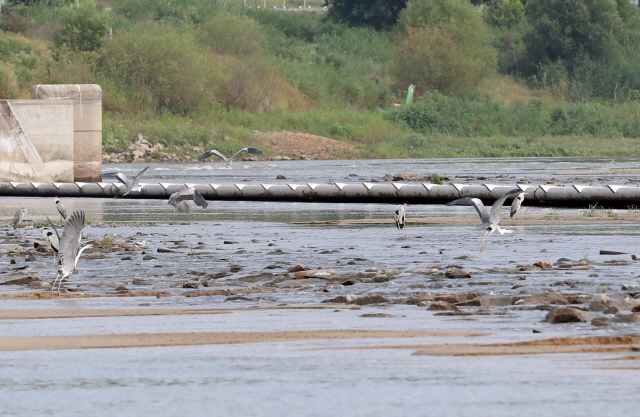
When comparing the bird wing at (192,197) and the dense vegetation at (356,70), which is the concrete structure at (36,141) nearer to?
the bird wing at (192,197)

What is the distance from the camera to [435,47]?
222ft

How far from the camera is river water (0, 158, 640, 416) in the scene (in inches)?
191

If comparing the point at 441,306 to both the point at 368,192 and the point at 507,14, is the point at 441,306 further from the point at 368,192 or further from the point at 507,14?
the point at 507,14

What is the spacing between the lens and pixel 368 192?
1920 centimetres

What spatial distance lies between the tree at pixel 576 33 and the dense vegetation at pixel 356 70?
0.09 m

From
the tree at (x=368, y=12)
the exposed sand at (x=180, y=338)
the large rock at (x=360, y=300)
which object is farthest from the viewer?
the tree at (x=368, y=12)

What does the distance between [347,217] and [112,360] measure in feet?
36.2

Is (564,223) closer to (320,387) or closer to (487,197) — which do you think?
(487,197)

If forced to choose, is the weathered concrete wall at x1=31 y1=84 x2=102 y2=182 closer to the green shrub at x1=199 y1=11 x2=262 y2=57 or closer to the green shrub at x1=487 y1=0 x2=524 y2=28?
the green shrub at x1=199 y1=11 x2=262 y2=57

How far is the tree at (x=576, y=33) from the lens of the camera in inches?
2867

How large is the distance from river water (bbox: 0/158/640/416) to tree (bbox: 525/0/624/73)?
59.7 m

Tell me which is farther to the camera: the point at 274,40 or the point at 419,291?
the point at 274,40

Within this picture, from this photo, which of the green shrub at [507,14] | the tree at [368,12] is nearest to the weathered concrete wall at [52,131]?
the tree at [368,12]

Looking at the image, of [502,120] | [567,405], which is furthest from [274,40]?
[567,405]
